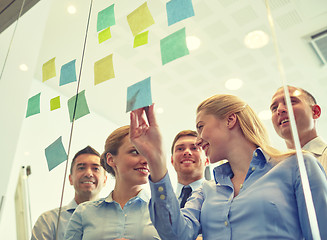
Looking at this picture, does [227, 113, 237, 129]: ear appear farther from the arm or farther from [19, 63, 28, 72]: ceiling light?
[19, 63, 28, 72]: ceiling light

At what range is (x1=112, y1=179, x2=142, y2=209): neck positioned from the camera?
1.13 metres

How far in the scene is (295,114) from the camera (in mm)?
910

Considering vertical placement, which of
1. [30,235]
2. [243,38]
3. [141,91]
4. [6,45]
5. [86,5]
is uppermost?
[6,45]

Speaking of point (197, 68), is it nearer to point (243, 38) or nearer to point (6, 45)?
point (243, 38)

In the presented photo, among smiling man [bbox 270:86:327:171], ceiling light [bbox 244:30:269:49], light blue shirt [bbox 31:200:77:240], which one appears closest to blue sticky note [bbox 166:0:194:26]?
ceiling light [bbox 244:30:269:49]

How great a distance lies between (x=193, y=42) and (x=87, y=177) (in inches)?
25.5

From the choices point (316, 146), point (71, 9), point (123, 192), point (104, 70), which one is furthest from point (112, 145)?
point (71, 9)

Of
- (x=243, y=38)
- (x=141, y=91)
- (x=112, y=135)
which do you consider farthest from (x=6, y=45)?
(x=243, y=38)

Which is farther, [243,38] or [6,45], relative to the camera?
[6,45]

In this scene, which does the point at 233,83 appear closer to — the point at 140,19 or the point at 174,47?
the point at 174,47

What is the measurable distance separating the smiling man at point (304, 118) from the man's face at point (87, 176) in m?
0.68

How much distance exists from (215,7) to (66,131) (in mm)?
781

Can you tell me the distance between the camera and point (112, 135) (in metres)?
1.17

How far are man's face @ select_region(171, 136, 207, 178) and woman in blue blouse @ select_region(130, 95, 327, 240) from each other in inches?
4.3
